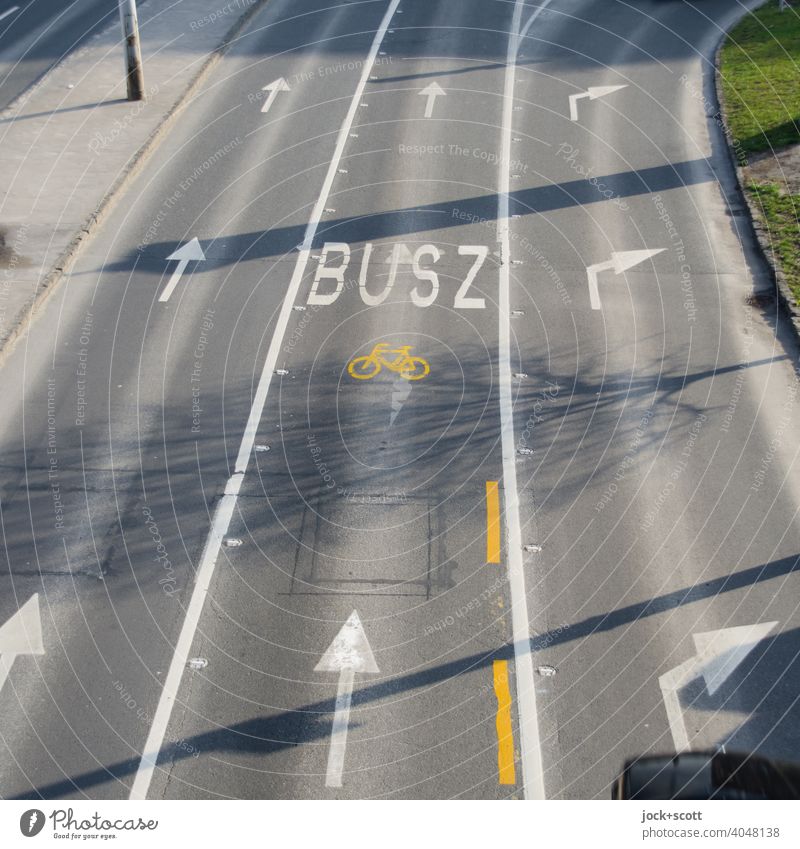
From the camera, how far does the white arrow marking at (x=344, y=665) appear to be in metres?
12.0

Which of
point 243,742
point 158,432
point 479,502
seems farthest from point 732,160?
point 243,742

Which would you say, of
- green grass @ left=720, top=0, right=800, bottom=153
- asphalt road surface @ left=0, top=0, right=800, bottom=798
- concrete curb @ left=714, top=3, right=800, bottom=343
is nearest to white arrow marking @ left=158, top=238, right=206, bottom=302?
asphalt road surface @ left=0, top=0, right=800, bottom=798

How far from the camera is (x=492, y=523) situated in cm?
1533

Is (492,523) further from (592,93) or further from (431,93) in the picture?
(592,93)

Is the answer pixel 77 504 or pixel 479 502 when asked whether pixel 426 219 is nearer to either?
pixel 479 502

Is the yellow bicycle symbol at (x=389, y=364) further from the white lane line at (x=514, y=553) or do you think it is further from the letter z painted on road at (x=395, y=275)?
the letter z painted on road at (x=395, y=275)

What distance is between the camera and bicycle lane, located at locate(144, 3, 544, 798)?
39.3 feet

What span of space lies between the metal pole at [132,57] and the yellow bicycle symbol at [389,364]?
11351mm

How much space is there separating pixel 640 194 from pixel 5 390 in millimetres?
13281

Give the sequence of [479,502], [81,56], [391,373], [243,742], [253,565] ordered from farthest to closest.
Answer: [81,56]
[391,373]
[479,502]
[253,565]
[243,742]

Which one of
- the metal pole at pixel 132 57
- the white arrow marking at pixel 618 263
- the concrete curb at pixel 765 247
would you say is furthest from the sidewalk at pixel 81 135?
the concrete curb at pixel 765 247

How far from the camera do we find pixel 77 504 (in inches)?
605

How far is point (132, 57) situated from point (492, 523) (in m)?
16.3

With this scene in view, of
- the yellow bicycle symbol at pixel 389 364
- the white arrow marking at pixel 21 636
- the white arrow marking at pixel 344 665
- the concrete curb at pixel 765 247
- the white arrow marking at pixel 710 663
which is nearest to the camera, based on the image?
the white arrow marking at pixel 344 665
